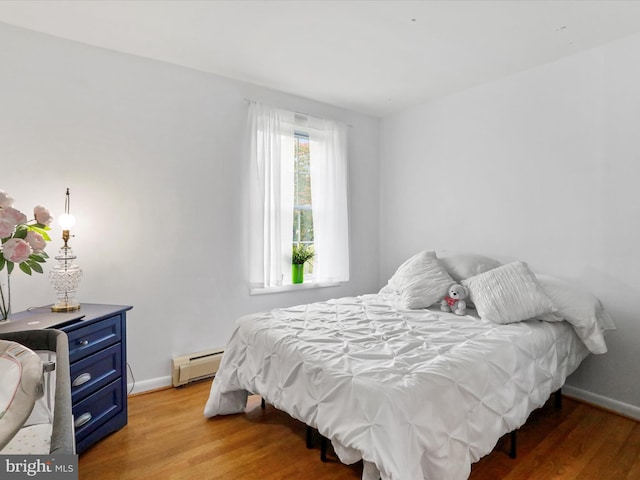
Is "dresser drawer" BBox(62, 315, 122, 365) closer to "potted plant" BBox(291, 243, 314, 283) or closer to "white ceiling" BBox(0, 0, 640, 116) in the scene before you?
"potted plant" BBox(291, 243, 314, 283)

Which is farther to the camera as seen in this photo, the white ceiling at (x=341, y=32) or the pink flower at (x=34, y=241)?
the white ceiling at (x=341, y=32)

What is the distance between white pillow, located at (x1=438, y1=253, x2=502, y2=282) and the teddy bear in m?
0.24

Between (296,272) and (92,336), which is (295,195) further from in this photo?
(92,336)

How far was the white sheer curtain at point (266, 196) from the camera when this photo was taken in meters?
3.35

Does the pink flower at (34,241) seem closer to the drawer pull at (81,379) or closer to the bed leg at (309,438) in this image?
the drawer pull at (81,379)

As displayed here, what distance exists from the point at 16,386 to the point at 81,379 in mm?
1340

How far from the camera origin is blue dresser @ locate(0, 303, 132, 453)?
6.54 ft

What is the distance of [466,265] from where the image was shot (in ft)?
9.96

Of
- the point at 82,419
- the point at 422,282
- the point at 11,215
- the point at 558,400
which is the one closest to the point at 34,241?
the point at 11,215

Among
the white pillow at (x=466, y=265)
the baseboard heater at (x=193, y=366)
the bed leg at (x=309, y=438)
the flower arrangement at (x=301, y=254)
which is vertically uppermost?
the flower arrangement at (x=301, y=254)

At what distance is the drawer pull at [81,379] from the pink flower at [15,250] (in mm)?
786

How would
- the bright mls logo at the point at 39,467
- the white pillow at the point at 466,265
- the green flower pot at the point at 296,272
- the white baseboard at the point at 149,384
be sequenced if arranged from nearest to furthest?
the bright mls logo at the point at 39,467 → the white baseboard at the point at 149,384 → the white pillow at the point at 466,265 → the green flower pot at the point at 296,272

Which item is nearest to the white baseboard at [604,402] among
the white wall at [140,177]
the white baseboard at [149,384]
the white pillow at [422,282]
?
the white pillow at [422,282]

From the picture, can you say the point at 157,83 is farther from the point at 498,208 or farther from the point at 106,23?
the point at 498,208
